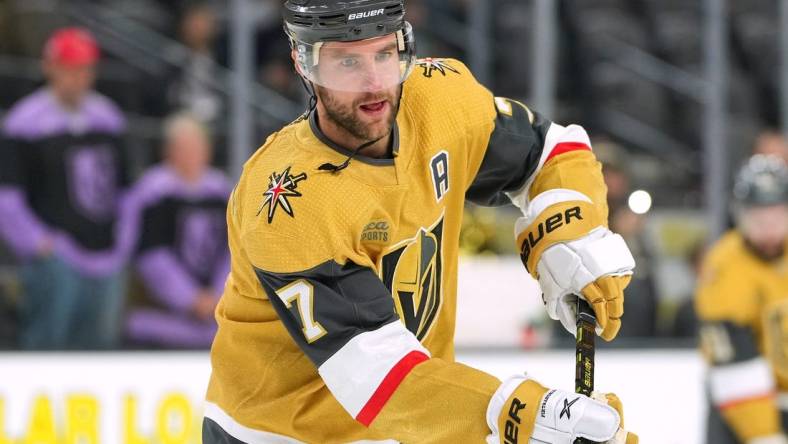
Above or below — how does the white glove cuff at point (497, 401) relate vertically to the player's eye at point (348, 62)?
below

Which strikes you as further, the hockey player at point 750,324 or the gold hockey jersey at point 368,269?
the hockey player at point 750,324

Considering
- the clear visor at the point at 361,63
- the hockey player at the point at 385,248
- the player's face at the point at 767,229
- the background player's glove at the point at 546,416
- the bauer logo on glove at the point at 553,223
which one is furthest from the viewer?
the player's face at the point at 767,229

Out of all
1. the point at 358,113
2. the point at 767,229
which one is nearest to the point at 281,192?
the point at 358,113

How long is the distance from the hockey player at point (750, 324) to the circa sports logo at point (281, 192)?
8.63 feet

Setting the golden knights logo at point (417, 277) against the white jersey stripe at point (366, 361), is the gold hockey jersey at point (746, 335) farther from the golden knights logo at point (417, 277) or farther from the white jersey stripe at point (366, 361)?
the white jersey stripe at point (366, 361)

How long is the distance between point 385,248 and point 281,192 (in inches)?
8.8

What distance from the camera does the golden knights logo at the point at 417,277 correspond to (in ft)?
8.30

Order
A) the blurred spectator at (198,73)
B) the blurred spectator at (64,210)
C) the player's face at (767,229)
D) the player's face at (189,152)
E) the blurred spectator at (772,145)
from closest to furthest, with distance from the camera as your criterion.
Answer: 1. the player's face at (767,229)
2. the blurred spectator at (64,210)
3. the player's face at (189,152)
4. the blurred spectator at (198,73)
5. the blurred spectator at (772,145)

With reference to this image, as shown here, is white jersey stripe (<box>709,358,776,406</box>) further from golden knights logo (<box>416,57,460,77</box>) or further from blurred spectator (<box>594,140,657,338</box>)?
golden knights logo (<box>416,57,460,77</box>)

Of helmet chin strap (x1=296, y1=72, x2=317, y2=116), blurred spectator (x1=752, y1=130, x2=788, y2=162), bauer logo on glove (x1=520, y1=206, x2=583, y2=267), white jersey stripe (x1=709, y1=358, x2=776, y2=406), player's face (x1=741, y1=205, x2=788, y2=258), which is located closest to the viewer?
helmet chin strap (x1=296, y1=72, x2=317, y2=116)

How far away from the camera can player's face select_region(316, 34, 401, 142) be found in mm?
2373

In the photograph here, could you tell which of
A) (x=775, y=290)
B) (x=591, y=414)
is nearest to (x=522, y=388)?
(x=591, y=414)

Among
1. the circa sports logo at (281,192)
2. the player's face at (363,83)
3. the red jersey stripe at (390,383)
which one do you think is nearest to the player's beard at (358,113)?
the player's face at (363,83)

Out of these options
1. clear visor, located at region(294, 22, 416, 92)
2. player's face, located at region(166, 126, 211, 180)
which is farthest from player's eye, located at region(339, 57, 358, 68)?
player's face, located at region(166, 126, 211, 180)
